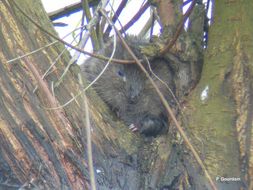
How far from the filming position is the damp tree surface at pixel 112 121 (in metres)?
1.89

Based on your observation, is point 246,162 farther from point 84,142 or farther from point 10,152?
point 10,152

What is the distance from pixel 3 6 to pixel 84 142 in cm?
56

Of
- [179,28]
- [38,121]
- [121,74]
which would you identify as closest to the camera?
[38,121]

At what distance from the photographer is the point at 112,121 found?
7.11ft

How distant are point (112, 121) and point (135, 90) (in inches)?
26.3

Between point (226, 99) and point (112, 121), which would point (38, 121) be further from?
point (226, 99)

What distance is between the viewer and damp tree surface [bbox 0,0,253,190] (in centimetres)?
189

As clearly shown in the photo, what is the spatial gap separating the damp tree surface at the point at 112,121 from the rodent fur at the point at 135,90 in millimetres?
185

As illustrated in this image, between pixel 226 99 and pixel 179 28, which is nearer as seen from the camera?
pixel 226 99

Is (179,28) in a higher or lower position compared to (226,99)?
higher

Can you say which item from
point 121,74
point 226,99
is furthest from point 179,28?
point 121,74

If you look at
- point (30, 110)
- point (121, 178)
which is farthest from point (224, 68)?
point (30, 110)

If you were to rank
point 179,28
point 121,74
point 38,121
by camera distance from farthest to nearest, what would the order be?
1. point 121,74
2. point 179,28
3. point 38,121

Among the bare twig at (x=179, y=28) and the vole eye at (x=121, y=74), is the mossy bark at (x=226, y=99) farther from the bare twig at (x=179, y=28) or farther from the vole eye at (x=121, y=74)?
the vole eye at (x=121, y=74)
